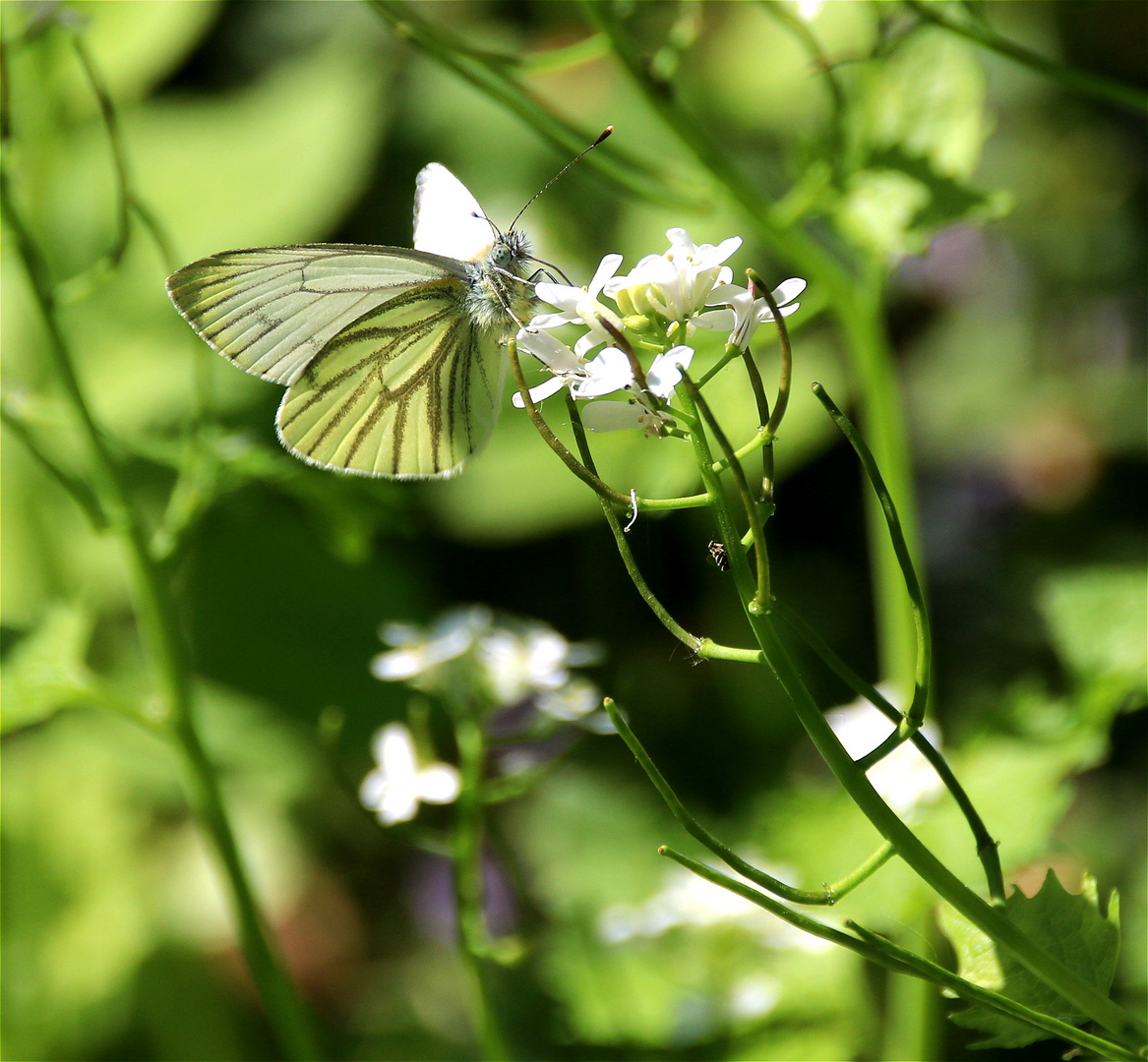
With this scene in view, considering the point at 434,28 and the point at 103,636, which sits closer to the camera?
the point at 434,28

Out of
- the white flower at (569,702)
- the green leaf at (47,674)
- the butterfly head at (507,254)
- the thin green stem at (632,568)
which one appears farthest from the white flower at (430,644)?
the thin green stem at (632,568)

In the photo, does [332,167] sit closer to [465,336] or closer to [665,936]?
[465,336]

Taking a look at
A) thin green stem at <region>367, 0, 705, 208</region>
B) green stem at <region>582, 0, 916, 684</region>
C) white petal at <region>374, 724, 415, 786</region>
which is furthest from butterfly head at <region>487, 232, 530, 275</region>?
white petal at <region>374, 724, 415, 786</region>

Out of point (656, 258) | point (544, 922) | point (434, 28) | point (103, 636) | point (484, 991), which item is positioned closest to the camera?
point (656, 258)

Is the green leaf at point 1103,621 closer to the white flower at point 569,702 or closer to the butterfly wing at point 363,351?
the white flower at point 569,702

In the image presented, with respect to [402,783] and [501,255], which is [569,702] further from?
[501,255]

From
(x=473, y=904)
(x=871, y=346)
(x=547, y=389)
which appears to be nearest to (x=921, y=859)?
(x=547, y=389)

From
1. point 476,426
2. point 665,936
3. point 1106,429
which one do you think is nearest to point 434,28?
point 476,426

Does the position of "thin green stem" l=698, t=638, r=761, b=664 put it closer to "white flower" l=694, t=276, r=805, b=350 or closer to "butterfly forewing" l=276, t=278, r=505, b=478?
"white flower" l=694, t=276, r=805, b=350
